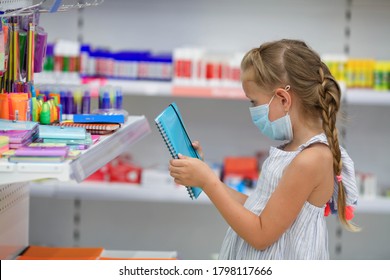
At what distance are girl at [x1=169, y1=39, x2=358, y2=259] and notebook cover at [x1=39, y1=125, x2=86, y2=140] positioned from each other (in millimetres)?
271

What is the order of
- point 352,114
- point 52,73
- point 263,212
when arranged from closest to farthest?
point 263,212 → point 52,73 → point 352,114

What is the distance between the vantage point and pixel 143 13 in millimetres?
4055

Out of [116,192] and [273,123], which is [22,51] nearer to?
[273,123]

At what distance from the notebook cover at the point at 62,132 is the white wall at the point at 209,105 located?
2179 millimetres

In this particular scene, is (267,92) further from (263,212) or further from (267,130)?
(263,212)

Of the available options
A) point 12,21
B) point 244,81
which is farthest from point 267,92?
point 12,21

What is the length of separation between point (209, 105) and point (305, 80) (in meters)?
2.12

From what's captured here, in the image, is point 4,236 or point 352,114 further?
point 352,114

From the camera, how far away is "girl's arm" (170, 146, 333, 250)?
1950mm

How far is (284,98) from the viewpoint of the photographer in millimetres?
2037

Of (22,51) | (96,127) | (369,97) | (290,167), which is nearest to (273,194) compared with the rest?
(290,167)

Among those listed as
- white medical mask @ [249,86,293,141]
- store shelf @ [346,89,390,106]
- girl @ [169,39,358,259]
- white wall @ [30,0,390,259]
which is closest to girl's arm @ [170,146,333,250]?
girl @ [169,39,358,259]

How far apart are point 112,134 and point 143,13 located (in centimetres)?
202

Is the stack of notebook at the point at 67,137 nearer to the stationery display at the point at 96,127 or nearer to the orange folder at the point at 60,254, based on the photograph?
the stationery display at the point at 96,127
